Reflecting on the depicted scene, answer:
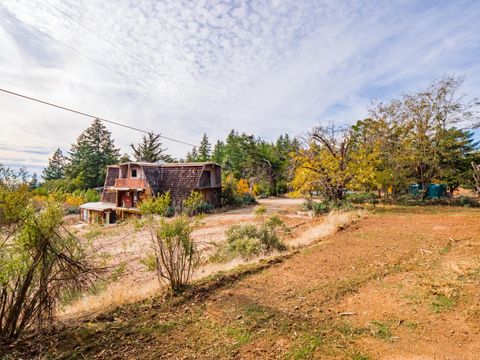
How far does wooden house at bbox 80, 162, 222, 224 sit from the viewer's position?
20531mm

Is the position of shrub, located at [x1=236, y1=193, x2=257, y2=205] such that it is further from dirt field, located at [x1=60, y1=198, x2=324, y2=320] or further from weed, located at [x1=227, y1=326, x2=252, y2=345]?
weed, located at [x1=227, y1=326, x2=252, y2=345]

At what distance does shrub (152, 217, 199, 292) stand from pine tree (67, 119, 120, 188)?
1435 inches

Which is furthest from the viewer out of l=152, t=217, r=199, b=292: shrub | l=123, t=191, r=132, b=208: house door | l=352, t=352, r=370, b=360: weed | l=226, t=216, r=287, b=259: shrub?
l=123, t=191, r=132, b=208: house door

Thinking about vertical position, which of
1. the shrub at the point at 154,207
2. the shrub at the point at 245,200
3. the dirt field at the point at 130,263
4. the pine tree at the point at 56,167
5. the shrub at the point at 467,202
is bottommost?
the dirt field at the point at 130,263

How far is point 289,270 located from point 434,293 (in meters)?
2.57

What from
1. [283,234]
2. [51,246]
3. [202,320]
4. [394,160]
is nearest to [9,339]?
[51,246]

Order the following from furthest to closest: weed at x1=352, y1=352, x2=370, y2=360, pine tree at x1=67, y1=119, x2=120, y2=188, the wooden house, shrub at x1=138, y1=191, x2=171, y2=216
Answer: pine tree at x1=67, y1=119, x2=120, y2=188, the wooden house, shrub at x1=138, y1=191, x2=171, y2=216, weed at x1=352, y1=352, x2=370, y2=360

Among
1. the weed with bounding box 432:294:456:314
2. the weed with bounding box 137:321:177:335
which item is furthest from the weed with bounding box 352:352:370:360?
the weed with bounding box 137:321:177:335

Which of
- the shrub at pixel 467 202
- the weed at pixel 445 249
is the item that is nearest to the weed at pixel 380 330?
the weed at pixel 445 249

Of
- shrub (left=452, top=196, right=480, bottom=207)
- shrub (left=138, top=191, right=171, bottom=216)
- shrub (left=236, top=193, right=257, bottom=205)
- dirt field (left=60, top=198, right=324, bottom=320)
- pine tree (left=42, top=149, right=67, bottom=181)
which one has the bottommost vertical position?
dirt field (left=60, top=198, right=324, bottom=320)

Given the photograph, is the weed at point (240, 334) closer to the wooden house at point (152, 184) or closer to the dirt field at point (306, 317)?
the dirt field at point (306, 317)

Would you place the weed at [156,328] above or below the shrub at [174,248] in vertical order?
below

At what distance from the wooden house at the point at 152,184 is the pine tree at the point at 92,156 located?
1404 centimetres

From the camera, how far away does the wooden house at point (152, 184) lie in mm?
20531
